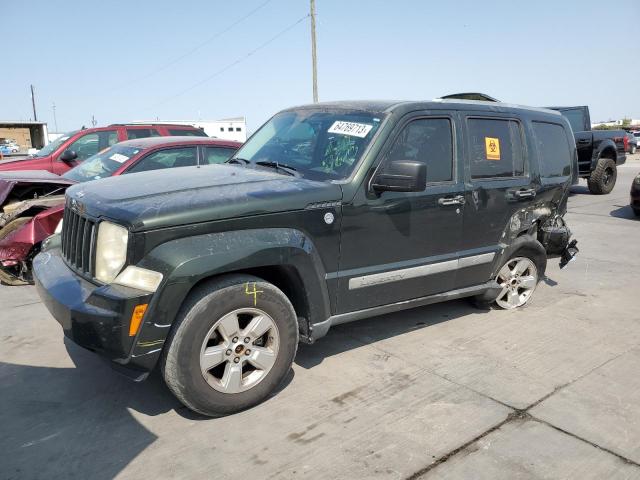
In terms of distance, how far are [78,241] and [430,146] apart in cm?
256

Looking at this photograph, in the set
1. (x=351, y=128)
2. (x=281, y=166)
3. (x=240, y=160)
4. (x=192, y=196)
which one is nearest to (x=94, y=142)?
(x=240, y=160)

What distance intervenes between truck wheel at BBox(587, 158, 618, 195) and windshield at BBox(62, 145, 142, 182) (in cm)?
1129

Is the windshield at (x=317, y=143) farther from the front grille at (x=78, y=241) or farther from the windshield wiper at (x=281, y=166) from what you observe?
the front grille at (x=78, y=241)

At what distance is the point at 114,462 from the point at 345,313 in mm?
1683

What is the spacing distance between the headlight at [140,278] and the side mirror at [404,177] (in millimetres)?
1587

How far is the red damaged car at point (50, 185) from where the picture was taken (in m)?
5.44

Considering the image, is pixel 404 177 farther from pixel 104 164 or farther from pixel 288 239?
pixel 104 164

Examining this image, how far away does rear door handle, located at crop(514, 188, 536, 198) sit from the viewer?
15.3ft

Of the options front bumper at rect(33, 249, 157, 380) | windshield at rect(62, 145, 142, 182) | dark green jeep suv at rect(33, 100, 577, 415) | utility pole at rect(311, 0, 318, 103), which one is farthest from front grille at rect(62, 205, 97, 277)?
utility pole at rect(311, 0, 318, 103)

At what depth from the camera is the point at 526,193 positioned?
15.6ft

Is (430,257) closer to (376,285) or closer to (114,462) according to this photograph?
(376,285)

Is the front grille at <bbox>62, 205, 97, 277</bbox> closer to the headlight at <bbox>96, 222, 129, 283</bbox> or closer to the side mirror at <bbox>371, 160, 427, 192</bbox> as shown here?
the headlight at <bbox>96, 222, 129, 283</bbox>

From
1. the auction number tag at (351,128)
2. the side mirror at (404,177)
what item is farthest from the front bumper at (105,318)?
the auction number tag at (351,128)

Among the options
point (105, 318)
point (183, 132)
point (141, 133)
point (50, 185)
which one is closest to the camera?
point (105, 318)
